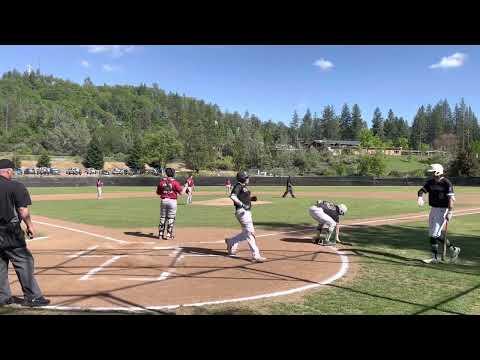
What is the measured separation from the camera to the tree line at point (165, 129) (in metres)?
94.5

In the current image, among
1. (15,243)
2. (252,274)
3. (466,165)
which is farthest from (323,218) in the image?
(466,165)

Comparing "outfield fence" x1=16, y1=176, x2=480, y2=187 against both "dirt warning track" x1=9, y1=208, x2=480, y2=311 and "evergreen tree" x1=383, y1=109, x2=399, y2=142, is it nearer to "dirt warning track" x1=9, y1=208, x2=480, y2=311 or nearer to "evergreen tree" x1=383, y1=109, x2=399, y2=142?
"dirt warning track" x1=9, y1=208, x2=480, y2=311

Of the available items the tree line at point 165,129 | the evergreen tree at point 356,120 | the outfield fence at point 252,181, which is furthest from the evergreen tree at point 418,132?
the outfield fence at point 252,181

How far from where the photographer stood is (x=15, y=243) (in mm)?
6047

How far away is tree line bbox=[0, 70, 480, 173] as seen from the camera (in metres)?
94.5

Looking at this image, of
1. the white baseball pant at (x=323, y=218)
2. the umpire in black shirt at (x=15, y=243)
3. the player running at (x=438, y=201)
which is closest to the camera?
the umpire in black shirt at (x=15, y=243)

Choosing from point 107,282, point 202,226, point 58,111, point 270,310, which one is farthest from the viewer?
point 58,111

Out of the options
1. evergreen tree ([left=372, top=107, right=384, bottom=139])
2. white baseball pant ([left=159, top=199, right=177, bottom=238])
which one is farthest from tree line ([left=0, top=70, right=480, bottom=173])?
white baseball pant ([left=159, top=199, right=177, bottom=238])

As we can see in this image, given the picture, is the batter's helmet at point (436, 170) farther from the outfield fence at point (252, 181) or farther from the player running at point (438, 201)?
the outfield fence at point (252, 181)

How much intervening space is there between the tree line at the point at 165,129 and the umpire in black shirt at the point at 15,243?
268 feet
